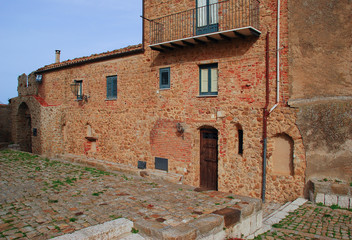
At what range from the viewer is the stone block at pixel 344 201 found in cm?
752

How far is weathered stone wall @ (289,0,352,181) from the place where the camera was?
8125mm

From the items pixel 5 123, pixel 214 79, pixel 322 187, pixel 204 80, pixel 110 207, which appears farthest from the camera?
pixel 5 123

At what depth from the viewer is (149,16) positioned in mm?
12711

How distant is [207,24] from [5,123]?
1946cm

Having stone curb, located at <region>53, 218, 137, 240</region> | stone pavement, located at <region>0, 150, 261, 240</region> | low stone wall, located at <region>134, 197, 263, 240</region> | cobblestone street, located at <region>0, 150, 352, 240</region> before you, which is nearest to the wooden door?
cobblestone street, located at <region>0, 150, 352, 240</region>

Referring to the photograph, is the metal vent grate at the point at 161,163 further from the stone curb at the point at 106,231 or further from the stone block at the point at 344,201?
the stone curb at the point at 106,231

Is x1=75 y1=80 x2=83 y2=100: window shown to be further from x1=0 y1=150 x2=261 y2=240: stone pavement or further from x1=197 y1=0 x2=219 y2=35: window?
x1=197 y1=0 x2=219 y2=35: window

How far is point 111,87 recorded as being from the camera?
14.4 meters

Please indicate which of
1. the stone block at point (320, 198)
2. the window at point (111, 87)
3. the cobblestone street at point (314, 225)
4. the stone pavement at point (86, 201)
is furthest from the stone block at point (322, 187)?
the window at point (111, 87)

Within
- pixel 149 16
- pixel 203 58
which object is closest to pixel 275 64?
pixel 203 58

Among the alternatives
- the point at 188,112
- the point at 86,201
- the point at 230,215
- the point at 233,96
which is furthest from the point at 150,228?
the point at 188,112

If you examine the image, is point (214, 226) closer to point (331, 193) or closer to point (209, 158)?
point (331, 193)

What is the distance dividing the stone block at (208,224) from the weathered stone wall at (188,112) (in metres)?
4.45

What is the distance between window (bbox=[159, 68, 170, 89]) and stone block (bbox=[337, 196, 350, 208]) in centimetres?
743
